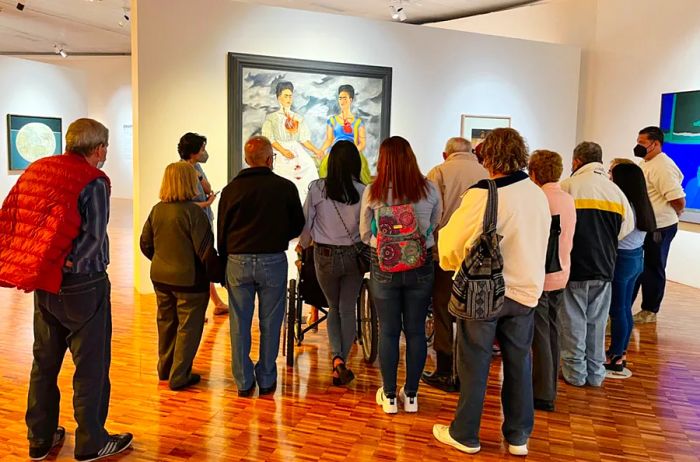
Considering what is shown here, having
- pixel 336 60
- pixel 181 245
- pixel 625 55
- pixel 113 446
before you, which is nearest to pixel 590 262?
pixel 181 245

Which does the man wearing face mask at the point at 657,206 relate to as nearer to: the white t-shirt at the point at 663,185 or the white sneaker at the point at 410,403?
the white t-shirt at the point at 663,185

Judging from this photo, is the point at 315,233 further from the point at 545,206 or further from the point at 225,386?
the point at 545,206

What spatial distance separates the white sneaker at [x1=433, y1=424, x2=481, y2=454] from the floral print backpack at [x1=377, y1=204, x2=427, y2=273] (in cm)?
89

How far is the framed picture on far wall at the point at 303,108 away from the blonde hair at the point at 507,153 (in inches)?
178

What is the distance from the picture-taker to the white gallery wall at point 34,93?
1290cm

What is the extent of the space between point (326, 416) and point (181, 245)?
135cm

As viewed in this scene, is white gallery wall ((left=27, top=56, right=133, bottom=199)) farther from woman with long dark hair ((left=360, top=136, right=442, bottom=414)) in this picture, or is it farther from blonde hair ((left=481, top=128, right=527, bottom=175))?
blonde hair ((left=481, top=128, right=527, bottom=175))

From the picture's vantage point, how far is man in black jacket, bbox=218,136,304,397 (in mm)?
3699

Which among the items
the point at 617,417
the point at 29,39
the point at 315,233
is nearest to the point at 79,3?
the point at 29,39

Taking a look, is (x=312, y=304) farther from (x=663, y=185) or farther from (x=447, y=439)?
Result: (x=663, y=185)

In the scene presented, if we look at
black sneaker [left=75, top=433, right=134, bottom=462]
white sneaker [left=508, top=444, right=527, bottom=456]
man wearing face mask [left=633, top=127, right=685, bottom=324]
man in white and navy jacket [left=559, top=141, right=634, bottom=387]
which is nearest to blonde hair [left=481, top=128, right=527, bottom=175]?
man in white and navy jacket [left=559, top=141, right=634, bottom=387]

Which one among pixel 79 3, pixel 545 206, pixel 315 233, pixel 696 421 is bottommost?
pixel 696 421

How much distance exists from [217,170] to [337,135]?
63.2 inches

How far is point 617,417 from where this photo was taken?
3.79m
